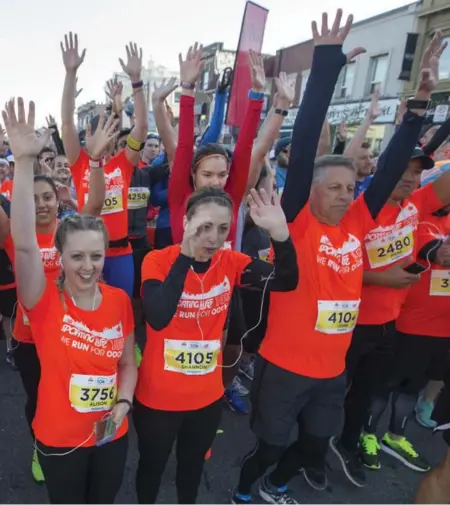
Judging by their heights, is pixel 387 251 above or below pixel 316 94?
below

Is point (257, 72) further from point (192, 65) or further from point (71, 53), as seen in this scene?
point (71, 53)

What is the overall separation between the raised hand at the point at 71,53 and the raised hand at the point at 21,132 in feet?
5.38

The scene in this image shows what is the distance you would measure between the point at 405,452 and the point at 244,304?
1505 millimetres

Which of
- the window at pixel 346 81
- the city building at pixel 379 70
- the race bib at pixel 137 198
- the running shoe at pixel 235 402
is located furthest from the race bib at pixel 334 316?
the window at pixel 346 81

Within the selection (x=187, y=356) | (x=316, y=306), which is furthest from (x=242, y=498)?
(x=316, y=306)

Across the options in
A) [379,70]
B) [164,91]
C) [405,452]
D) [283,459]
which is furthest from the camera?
[379,70]

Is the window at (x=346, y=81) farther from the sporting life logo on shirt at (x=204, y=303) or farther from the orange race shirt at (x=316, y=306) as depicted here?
the sporting life logo on shirt at (x=204, y=303)

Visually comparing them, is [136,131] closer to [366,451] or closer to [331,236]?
[331,236]

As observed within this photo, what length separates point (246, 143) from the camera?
2402mm

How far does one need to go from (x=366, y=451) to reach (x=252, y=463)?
989mm

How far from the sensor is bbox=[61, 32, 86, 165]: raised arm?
3051 millimetres

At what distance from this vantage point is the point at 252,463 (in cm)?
225

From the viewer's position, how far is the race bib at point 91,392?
1.67 meters

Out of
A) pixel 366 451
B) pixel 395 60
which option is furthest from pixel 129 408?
pixel 395 60
